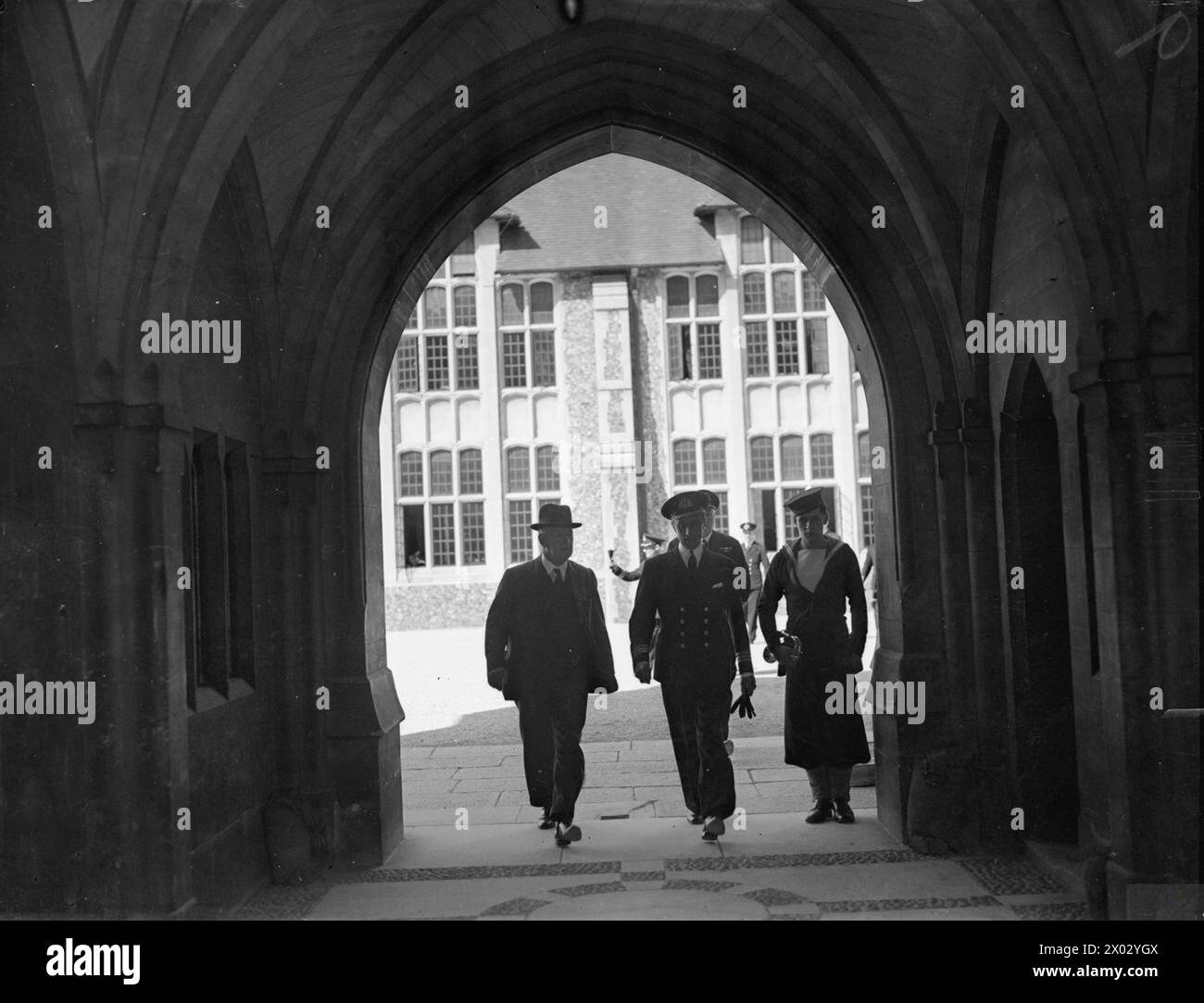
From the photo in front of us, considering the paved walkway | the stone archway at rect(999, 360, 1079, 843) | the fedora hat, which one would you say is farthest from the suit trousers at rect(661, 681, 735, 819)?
the stone archway at rect(999, 360, 1079, 843)

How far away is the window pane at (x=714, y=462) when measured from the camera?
26.5 m

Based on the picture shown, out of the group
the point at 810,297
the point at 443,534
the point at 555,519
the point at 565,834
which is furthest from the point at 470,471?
the point at 565,834

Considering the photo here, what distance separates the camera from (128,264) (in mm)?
4988

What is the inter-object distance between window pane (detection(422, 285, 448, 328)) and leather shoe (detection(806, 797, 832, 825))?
66.6 ft

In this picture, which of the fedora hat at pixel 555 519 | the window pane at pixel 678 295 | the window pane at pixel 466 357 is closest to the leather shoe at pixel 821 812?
the fedora hat at pixel 555 519

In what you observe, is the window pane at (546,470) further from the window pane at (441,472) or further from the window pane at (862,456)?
the window pane at (862,456)

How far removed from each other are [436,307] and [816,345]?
25.2ft

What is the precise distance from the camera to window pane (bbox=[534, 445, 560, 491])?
26594 mm

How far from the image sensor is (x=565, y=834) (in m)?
7.25

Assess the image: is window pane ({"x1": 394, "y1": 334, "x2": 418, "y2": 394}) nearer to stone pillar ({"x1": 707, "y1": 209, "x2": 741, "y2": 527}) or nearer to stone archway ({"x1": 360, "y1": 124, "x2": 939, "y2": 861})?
stone pillar ({"x1": 707, "y1": 209, "x2": 741, "y2": 527})

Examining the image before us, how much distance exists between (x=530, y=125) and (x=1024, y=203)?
9.58 feet

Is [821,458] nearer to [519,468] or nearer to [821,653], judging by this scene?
[519,468]
